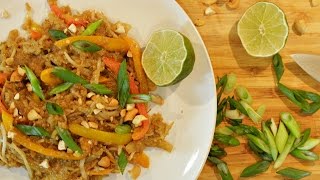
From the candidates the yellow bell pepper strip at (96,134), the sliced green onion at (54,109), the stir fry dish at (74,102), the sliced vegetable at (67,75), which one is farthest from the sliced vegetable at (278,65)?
the sliced green onion at (54,109)

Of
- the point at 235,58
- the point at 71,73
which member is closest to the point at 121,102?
the point at 71,73

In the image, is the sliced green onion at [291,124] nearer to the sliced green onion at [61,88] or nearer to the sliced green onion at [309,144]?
the sliced green onion at [309,144]

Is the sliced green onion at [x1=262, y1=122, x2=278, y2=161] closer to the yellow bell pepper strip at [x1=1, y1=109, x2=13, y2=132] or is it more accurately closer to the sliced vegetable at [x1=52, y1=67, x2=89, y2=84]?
the sliced vegetable at [x1=52, y1=67, x2=89, y2=84]

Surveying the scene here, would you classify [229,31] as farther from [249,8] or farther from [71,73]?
[71,73]

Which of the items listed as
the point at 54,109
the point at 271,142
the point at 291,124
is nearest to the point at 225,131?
the point at 271,142

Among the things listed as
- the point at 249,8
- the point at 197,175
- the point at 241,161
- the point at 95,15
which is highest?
the point at 95,15

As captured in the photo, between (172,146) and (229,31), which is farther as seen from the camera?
(229,31)

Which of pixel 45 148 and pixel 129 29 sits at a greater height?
pixel 129 29

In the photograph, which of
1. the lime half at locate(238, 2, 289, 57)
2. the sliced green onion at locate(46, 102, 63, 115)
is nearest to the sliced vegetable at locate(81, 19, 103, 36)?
the sliced green onion at locate(46, 102, 63, 115)
